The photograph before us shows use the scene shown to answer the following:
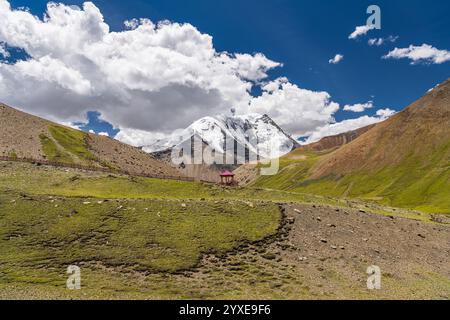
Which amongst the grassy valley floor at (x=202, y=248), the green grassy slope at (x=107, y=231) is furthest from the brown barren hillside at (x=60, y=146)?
the grassy valley floor at (x=202, y=248)

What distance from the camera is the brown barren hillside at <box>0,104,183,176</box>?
366 ft

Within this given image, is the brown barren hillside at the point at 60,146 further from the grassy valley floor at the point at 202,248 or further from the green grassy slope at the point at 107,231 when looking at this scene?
the grassy valley floor at the point at 202,248

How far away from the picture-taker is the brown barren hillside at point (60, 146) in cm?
11150

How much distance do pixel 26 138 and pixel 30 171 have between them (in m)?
68.1

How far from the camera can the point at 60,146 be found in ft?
405

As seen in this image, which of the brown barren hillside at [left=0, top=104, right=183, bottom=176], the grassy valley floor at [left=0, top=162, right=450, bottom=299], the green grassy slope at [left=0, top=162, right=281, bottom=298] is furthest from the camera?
the brown barren hillside at [left=0, top=104, right=183, bottom=176]

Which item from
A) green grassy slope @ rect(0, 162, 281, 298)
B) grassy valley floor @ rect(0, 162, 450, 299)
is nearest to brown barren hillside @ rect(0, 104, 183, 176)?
green grassy slope @ rect(0, 162, 281, 298)

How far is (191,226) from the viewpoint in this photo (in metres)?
41.8

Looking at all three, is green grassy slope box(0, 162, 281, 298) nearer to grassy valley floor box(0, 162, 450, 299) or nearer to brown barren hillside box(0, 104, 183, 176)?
grassy valley floor box(0, 162, 450, 299)

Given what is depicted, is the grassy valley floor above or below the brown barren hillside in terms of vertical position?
A: below

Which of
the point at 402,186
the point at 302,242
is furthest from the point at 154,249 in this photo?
the point at 402,186

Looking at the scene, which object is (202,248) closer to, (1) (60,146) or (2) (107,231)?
(2) (107,231)
